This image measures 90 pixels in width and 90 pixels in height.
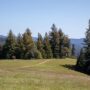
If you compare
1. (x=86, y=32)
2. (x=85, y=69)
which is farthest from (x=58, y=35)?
(x=85, y=69)

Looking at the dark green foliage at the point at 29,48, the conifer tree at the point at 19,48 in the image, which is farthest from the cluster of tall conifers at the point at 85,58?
the conifer tree at the point at 19,48

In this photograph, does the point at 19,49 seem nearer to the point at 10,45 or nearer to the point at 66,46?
the point at 10,45

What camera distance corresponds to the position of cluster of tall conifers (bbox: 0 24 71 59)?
96312mm

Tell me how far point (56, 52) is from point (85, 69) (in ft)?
128

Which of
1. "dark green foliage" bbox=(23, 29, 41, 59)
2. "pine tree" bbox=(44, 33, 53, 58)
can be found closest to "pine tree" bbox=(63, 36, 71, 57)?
"pine tree" bbox=(44, 33, 53, 58)

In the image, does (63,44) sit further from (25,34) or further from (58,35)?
(25,34)

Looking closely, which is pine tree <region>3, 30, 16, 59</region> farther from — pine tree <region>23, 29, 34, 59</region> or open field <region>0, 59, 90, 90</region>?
open field <region>0, 59, 90, 90</region>

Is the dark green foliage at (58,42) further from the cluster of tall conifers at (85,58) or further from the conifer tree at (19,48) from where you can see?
the cluster of tall conifers at (85,58)

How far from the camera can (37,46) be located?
103188 mm

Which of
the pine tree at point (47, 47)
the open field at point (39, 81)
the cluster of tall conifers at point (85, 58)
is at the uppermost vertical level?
the pine tree at point (47, 47)

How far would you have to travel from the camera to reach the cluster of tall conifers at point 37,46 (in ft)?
316

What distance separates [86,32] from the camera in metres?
74.4

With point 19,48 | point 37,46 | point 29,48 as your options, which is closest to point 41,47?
point 37,46

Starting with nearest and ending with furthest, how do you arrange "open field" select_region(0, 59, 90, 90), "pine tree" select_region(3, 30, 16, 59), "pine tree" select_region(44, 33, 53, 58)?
"open field" select_region(0, 59, 90, 90) < "pine tree" select_region(3, 30, 16, 59) < "pine tree" select_region(44, 33, 53, 58)
